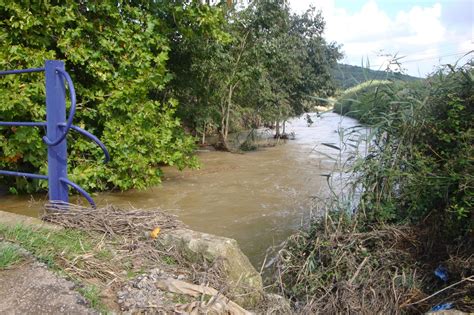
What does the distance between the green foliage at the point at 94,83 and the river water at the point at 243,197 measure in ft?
2.06

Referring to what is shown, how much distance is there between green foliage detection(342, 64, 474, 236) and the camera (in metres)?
3.66

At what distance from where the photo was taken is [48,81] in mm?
3250

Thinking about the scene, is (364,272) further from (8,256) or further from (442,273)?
(8,256)

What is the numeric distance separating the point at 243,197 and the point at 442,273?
16.9 ft

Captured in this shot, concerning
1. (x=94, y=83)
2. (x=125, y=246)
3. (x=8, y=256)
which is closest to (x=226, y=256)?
(x=125, y=246)

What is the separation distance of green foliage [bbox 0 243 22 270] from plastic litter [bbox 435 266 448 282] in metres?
3.20

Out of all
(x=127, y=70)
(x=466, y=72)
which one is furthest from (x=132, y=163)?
(x=466, y=72)

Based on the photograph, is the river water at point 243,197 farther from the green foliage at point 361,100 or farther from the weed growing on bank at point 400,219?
the weed growing on bank at point 400,219

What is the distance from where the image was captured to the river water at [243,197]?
19.9 feet

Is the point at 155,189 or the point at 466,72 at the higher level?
the point at 466,72

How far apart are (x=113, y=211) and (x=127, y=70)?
4.38 meters

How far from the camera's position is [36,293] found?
6.88ft

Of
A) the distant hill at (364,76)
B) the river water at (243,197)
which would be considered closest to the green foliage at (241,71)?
the river water at (243,197)

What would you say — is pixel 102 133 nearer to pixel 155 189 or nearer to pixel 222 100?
pixel 155 189
